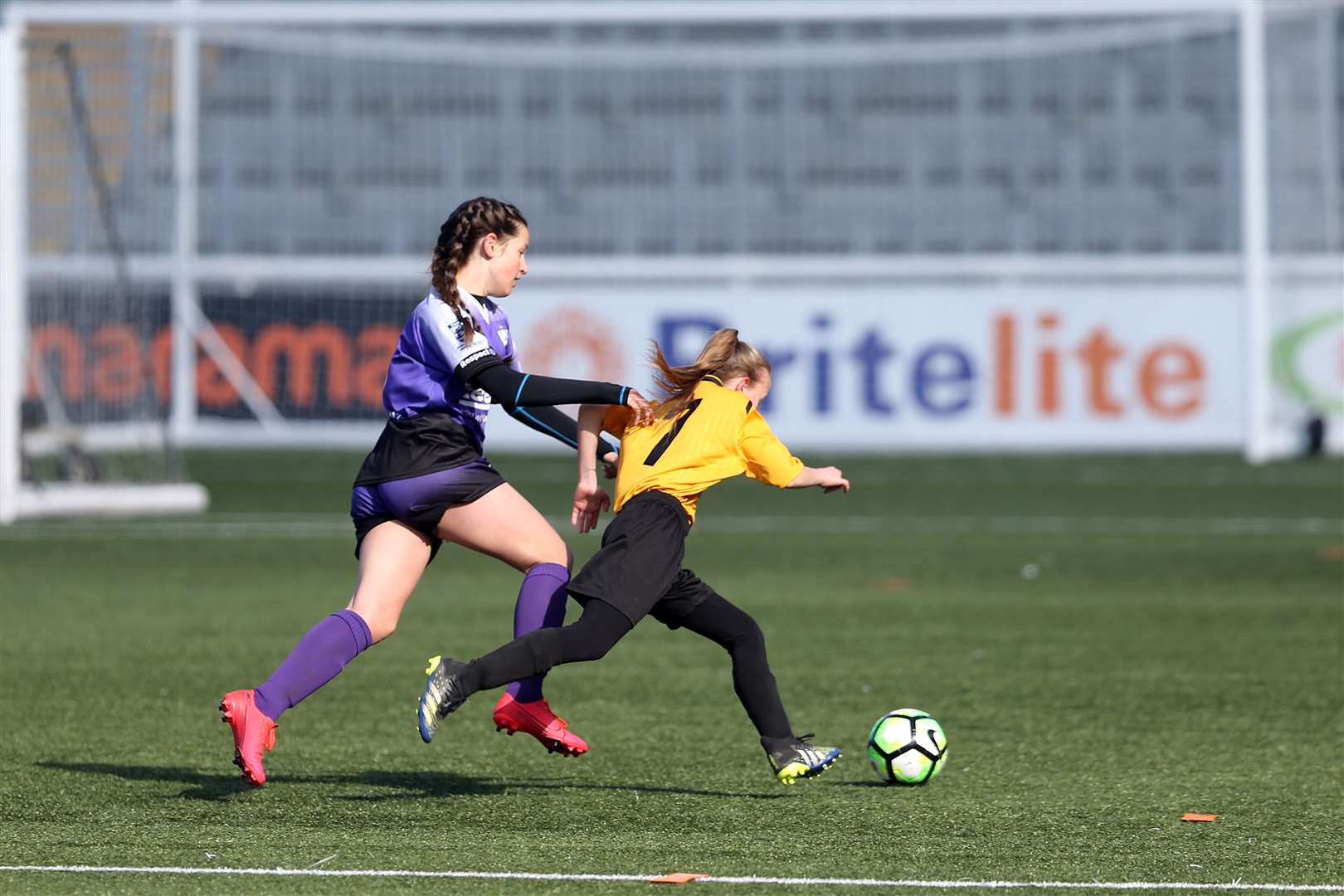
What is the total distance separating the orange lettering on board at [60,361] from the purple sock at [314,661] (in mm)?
10644

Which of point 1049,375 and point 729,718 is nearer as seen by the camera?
point 729,718

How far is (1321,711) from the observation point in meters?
7.04

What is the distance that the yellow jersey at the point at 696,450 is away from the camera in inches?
211

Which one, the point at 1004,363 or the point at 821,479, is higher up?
the point at 821,479

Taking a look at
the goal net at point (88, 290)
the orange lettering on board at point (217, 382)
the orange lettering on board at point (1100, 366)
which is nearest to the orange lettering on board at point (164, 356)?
the orange lettering on board at point (217, 382)

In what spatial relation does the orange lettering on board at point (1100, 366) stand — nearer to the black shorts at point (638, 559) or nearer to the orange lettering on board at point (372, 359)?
the orange lettering on board at point (372, 359)

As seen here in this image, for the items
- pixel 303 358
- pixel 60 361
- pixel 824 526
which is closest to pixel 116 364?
pixel 60 361

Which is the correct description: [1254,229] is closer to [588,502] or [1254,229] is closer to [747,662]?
[747,662]

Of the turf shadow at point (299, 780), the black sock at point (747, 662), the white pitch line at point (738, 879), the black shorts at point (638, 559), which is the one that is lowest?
the turf shadow at point (299, 780)

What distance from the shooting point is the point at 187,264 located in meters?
23.3

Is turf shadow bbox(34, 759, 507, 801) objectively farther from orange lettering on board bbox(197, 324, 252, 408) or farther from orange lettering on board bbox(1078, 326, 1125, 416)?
orange lettering on board bbox(197, 324, 252, 408)

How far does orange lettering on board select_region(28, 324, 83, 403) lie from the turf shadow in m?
9.91

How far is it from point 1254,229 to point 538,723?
647 inches

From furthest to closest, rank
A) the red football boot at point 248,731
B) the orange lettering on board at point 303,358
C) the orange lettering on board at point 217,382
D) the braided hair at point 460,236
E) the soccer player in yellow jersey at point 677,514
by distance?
1. the orange lettering on board at point 217,382
2. the orange lettering on board at point 303,358
3. the braided hair at point 460,236
4. the soccer player in yellow jersey at point 677,514
5. the red football boot at point 248,731
